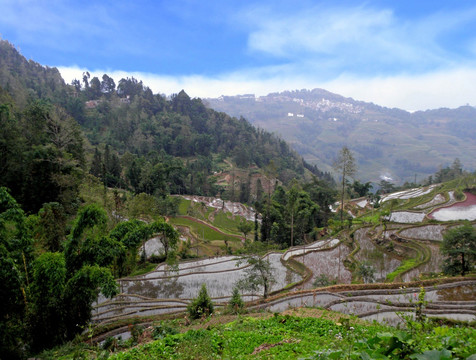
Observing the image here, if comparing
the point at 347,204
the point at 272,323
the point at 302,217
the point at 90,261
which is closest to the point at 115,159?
the point at 302,217

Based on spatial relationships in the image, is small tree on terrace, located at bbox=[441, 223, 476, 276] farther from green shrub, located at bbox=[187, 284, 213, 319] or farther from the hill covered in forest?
the hill covered in forest

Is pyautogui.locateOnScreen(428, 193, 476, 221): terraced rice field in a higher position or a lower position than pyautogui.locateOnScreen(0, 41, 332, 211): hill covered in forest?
lower

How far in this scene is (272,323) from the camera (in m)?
7.29

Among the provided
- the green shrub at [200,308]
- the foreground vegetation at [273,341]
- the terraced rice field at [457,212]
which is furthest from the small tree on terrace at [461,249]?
the terraced rice field at [457,212]

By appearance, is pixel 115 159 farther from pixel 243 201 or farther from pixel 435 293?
pixel 435 293

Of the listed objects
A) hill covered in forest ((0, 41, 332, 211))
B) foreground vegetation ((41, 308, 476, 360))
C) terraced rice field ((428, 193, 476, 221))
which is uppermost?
hill covered in forest ((0, 41, 332, 211))

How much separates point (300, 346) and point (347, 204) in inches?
1713

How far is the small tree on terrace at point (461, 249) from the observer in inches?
559

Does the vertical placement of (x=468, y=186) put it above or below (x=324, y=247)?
above

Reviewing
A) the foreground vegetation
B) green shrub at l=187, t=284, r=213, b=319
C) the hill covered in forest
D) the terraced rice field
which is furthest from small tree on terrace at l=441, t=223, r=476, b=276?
the hill covered in forest

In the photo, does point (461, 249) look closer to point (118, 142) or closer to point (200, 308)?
point (200, 308)

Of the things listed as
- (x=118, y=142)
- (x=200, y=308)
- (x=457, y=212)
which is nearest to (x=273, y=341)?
(x=200, y=308)

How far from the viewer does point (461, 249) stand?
14.2 m

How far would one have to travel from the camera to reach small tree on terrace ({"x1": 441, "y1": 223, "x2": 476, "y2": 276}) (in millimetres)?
14211
